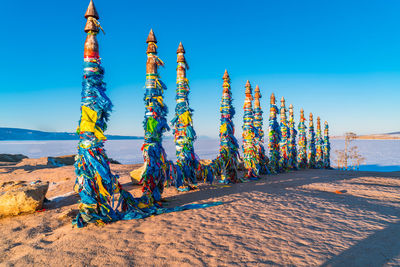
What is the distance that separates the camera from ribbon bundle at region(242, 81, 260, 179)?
11562 mm

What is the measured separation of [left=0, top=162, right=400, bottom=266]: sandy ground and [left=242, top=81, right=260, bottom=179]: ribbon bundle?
483cm

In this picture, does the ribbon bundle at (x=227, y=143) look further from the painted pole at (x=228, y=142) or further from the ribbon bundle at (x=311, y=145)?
the ribbon bundle at (x=311, y=145)

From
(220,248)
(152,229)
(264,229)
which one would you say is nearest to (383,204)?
(264,229)

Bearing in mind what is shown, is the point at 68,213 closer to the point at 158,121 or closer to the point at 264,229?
the point at 158,121

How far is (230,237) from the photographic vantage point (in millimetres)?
4180

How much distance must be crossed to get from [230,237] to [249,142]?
26.3 ft

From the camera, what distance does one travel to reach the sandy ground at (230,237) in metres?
3.47

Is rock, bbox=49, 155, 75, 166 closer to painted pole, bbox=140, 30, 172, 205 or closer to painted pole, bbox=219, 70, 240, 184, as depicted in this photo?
painted pole, bbox=219, 70, 240, 184

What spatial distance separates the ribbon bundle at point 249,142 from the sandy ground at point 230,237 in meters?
4.83

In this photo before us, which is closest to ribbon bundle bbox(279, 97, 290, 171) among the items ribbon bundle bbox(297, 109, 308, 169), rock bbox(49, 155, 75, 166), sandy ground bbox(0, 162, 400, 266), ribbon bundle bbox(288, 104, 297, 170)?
ribbon bundle bbox(288, 104, 297, 170)

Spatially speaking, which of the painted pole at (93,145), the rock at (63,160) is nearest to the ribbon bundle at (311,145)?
the painted pole at (93,145)

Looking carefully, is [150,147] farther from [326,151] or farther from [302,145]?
[326,151]

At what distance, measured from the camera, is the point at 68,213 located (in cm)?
612

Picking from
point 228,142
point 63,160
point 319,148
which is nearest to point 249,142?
point 228,142
